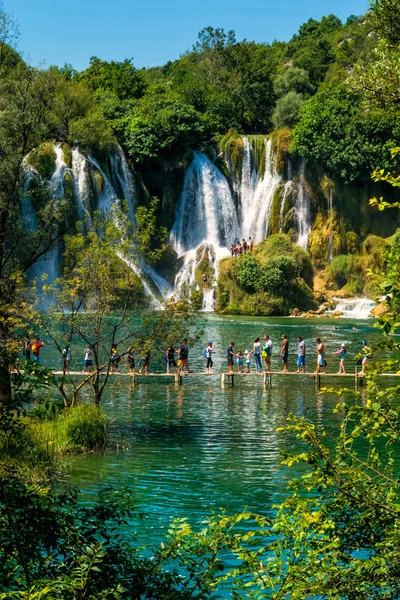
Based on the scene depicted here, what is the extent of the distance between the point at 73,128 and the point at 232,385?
39.5m

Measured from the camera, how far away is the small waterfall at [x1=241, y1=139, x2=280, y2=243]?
7781 cm

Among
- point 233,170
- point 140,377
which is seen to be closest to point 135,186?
point 233,170

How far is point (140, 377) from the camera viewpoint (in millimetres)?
38031

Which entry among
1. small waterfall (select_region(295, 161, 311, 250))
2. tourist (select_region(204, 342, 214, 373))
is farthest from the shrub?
tourist (select_region(204, 342, 214, 373))

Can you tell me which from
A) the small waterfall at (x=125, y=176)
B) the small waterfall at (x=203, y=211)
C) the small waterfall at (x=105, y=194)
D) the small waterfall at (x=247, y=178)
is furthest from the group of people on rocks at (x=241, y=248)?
the small waterfall at (x=105, y=194)

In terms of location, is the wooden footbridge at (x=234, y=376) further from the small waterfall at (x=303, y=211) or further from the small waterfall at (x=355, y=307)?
the small waterfall at (x=303, y=211)

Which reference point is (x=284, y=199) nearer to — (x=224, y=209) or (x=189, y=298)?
(x=224, y=209)

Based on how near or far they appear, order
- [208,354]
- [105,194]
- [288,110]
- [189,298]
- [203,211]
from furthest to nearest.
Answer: [288,110] < [203,211] < [105,194] < [208,354] < [189,298]

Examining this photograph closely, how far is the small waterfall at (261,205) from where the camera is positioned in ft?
255

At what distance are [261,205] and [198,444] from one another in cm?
5538

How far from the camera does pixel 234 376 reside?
3950 centimetres

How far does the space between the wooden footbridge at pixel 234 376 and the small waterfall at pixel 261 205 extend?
131ft

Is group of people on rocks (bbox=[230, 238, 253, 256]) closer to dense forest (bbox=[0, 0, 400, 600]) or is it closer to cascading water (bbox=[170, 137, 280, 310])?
dense forest (bbox=[0, 0, 400, 600])

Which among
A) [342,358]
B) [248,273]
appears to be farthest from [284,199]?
[342,358]
